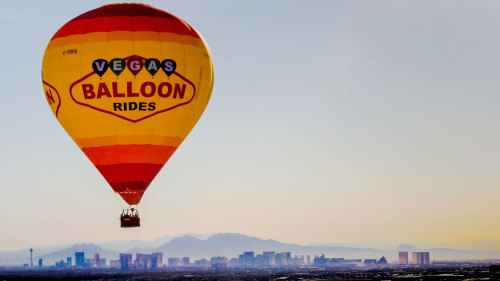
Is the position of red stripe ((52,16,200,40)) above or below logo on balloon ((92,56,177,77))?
above

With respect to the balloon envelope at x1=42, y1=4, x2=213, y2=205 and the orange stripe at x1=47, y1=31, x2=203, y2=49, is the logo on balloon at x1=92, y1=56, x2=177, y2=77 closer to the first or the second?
the balloon envelope at x1=42, y1=4, x2=213, y2=205

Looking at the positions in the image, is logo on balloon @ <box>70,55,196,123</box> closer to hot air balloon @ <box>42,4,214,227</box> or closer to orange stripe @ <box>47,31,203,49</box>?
hot air balloon @ <box>42,4,214,227</box>

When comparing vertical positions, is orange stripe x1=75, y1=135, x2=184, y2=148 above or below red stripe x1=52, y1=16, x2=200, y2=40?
below

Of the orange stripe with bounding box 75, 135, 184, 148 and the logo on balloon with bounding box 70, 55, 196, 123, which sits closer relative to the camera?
the logo on balloon with bounding box 70, 55, 196, 123

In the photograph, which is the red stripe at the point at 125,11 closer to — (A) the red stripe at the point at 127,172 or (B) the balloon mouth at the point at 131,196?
(A) the red stripe at the point at 127,172

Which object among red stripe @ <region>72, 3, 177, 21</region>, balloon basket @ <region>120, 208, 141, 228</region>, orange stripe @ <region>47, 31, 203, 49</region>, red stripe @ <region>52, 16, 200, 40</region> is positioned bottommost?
balloon basket @ <region>120, 208, 141, 228</region>

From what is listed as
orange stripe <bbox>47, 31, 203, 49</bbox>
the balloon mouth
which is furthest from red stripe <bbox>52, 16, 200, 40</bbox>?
the balloon mouth

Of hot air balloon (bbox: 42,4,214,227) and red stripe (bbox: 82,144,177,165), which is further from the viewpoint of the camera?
red stripe (bbox: 82,144,177,165)

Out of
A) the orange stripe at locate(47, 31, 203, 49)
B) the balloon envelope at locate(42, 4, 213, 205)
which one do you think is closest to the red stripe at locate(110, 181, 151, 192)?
the balloon envelope at locate(42, 4, 213, 205)
